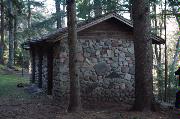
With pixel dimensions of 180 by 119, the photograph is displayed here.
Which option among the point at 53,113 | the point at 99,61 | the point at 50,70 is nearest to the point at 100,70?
the point at 99,61

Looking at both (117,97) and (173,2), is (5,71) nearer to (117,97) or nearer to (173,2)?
(117,97)

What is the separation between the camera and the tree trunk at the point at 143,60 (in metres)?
8.63

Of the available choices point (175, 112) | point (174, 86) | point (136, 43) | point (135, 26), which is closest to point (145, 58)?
point (136, 43)

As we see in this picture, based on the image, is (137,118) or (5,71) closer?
(137,118)

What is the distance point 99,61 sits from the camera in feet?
40.3

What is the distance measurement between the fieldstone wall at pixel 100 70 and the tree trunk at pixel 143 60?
3587 mm

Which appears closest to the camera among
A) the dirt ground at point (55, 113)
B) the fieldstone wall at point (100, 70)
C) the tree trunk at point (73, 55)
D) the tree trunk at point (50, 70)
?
the dirt ground at point (55, 113)

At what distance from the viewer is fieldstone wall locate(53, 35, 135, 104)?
1188 cm

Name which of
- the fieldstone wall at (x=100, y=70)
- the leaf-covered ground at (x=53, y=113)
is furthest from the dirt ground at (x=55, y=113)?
the fieldstone wall at (x=100, y=70)

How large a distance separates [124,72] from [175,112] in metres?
3.64

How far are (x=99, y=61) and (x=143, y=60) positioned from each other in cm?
385

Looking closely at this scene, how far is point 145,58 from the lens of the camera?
8.69 m

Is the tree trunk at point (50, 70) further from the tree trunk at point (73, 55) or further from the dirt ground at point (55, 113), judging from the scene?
the tree trunk at point (73, 55)

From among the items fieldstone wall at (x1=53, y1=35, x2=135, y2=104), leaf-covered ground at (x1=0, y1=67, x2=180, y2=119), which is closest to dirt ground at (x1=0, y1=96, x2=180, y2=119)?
leaf-covered ground at (x1=0, y1=67, x2=180, y2=119)
